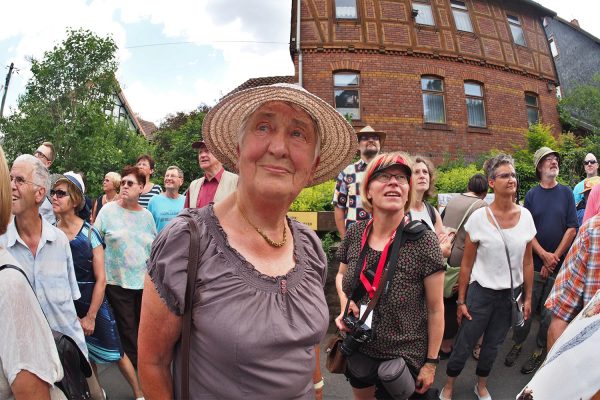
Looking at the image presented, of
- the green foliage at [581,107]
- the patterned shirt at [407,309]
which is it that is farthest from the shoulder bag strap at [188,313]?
the green foliage at [581,107]

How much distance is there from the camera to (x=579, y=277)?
206 centimetres

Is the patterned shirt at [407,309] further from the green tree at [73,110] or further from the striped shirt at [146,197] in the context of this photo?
the green tree at [73,110]

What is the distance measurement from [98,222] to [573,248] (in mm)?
4058

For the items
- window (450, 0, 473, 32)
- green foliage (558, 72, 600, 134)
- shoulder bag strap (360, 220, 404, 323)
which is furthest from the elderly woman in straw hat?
green foliage (558, 72, 600, 134)

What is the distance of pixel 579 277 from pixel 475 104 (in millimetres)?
16261

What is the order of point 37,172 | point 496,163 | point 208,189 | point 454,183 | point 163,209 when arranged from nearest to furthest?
point 37,172
point 496,163
point 208,189
point 163,209
point 454,183

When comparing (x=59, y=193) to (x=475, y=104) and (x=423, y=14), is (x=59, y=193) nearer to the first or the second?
(x=423, y=14)

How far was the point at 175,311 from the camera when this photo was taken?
1341mm

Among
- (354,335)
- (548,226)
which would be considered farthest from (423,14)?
(354,335)

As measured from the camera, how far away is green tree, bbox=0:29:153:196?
13.0m

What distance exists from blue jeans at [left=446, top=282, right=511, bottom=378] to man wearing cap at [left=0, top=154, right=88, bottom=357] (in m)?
3.15

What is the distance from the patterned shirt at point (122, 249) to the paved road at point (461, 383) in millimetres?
1048

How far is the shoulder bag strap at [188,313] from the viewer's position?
1.35 m

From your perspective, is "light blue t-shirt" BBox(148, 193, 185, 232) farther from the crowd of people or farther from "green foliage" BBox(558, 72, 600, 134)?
"green foliage" BBox(558, 72, 600, 134)
